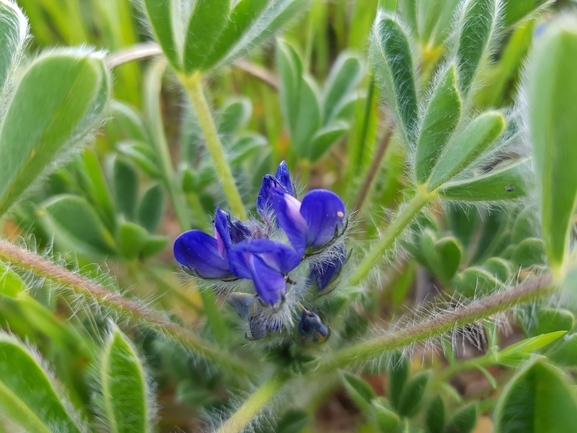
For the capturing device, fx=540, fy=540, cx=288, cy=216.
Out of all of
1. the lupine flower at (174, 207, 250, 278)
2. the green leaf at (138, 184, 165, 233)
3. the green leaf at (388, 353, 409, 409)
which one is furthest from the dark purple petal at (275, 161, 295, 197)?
the green leaf at (138, 184, 165, 233)

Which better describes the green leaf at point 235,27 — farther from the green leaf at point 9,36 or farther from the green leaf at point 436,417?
the green leaf at point 436,417

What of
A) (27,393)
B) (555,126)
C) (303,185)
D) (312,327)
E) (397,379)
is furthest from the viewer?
(303,185)

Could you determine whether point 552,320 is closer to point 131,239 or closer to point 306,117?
point 306,117

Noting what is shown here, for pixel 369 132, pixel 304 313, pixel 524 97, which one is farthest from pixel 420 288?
pixel 524 97

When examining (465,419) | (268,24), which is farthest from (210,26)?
(465,419)

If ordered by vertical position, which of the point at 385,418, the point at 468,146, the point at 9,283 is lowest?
the point at 385,418
